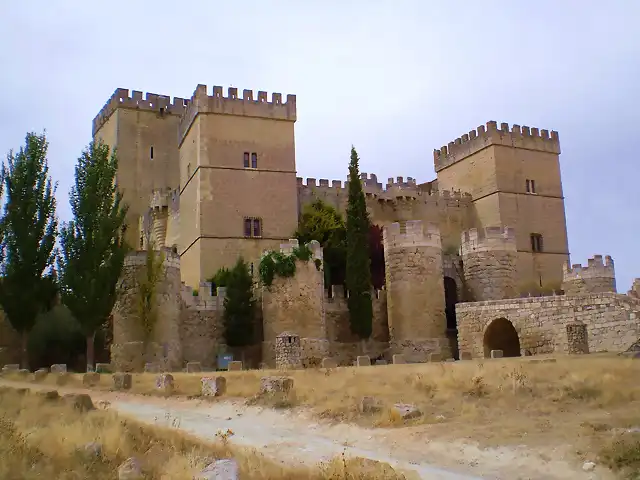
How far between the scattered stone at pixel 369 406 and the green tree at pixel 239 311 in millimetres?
13803

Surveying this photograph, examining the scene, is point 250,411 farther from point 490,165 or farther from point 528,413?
point 490,165

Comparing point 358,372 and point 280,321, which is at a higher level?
point 280,321

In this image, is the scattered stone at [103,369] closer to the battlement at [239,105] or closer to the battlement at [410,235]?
the battlement at [410,235]

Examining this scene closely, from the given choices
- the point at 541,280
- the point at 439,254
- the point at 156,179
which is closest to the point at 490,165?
the point at 541,280

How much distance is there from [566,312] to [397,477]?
15589 millimetres

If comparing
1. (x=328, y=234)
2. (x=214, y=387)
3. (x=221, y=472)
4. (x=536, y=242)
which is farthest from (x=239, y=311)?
(x=536, y=242)

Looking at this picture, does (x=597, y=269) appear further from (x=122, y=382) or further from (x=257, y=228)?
(x=122, y=382)

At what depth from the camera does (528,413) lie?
1162 cm

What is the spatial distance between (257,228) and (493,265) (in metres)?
10.1

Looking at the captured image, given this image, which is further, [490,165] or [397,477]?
[490,165]

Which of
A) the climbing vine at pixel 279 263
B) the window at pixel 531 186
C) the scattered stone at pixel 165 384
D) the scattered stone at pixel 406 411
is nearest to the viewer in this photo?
the scattered stone at pixel 406 411

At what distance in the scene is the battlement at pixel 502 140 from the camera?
39.5 m

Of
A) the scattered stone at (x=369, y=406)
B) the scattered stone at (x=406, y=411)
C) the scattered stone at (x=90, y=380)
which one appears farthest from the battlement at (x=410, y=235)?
the scattered stone at (x=406, y=411)

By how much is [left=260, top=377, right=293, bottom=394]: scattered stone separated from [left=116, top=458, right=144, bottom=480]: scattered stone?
18.0 ft
